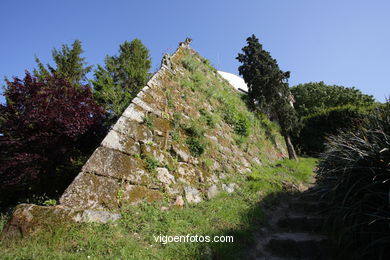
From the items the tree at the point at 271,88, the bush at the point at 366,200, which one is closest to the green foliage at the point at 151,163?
the bush at the point at 366,200

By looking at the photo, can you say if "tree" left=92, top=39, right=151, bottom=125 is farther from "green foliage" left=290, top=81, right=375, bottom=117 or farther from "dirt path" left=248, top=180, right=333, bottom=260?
"green foliage" left=290, top=81, right=375, bottom=117

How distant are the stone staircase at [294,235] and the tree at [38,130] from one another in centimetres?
520

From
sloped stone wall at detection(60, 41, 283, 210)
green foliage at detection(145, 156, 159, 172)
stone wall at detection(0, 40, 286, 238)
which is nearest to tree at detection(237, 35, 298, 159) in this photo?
stone wall at detection(0, 40, 286, 238)

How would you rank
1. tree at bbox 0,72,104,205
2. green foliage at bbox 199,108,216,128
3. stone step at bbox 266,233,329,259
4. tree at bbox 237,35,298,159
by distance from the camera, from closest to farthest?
1. stone step at bbox 266,233,329,259
2. tree at bbox 0,72,104,205
3. green foliage at bbox 199,108,216,128
4. tree at bbox 237,35,298,159

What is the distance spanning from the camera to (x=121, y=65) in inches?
513

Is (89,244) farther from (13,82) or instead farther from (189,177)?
(13,82)

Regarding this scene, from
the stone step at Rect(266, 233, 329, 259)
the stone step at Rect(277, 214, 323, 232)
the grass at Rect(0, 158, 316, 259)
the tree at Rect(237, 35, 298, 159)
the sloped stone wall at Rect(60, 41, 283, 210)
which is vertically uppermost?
the tree at Rect(237, 35, 298, 159)

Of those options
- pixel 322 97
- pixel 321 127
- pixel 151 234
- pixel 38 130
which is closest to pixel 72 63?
pixel 38 130

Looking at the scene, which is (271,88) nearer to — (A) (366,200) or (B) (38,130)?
(A) (366,200)

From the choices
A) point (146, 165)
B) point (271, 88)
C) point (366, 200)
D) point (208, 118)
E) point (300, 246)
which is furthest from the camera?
point (271, 88)

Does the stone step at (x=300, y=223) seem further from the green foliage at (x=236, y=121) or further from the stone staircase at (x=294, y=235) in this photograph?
the green foliage at (x=236, y=121)

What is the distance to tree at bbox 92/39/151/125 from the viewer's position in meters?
9.73

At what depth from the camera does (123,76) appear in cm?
1262

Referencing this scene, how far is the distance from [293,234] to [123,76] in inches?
486
